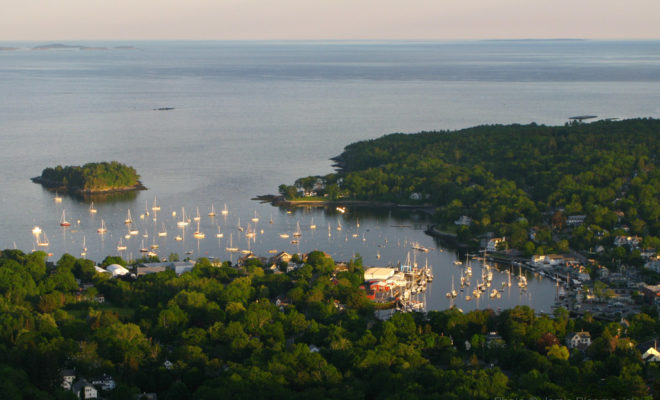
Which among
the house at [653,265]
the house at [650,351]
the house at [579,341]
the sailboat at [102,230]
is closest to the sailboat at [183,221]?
the sailboat at [102,230]

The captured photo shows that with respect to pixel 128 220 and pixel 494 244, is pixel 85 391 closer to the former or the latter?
pixel 494 244

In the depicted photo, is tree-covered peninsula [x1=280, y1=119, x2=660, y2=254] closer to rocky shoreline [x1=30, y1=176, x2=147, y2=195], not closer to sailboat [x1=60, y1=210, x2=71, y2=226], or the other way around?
rocky shoreline [x1=30, y1=176, x2=147, y2=195]

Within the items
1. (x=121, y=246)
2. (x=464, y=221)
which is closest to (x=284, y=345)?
(x=121, y=246)

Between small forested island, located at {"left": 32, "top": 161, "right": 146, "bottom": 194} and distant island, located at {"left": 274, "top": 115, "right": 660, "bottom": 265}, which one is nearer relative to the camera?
distant island, located at {"left": 274, "top": 115, "right": 660, "bottom": 265}

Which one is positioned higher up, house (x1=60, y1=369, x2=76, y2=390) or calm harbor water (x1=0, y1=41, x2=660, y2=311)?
calm harbor water (x1=0, y1=41, x2=660, y2=311)

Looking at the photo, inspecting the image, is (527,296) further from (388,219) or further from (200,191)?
(200,191)

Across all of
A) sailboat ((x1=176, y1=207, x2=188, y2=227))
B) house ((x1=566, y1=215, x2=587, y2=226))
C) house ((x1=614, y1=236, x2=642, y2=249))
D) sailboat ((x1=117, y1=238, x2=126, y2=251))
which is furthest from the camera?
sailboat ((x1=176, y1=207, x2=188, y2=227))

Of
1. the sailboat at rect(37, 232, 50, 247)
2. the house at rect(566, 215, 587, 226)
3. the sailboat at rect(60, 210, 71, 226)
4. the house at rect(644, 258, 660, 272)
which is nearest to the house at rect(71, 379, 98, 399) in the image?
the sailboat at rect(37, 232, 50, 247)

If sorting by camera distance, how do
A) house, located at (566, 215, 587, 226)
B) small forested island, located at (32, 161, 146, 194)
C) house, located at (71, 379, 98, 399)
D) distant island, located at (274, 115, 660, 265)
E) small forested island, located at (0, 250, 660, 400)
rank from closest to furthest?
small forested island, located at (0, 250, 660, 400) → house, located at (71, 379, 98, 399) → distant island, located at (274, 115, 660, 265) → house, located at (566, 215, 587, 226) → small forested island, located at (32, 161, 146, 194)
